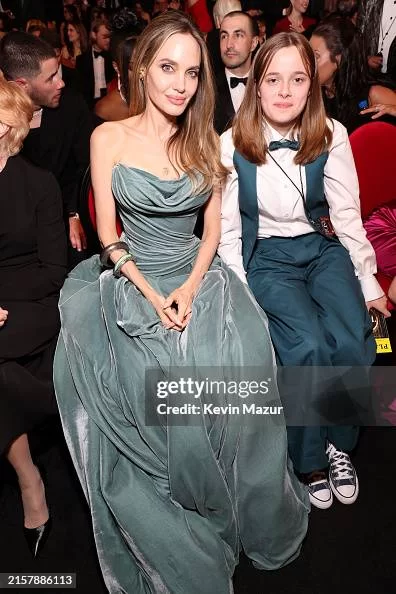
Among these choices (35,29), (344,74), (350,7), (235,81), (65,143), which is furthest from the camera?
(350,7)

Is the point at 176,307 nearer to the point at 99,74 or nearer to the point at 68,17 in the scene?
the point at 99,74

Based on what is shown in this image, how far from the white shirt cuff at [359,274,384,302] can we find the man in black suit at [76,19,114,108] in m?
3.72

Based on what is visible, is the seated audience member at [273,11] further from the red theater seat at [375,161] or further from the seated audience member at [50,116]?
the red theater seat at [375,161]

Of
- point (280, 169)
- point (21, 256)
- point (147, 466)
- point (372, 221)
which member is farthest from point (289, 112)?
point (147, 466)

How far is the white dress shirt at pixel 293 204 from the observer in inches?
91.7

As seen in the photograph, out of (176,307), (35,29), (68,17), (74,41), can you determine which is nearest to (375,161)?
(176,307)

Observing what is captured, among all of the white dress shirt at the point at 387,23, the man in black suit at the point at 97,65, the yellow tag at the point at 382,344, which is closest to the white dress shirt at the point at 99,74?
the man in black suit at the point at 97,65

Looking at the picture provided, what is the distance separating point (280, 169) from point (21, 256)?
0.98 meters

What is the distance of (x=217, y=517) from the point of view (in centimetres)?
196

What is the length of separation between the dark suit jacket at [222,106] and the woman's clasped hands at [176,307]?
149cm

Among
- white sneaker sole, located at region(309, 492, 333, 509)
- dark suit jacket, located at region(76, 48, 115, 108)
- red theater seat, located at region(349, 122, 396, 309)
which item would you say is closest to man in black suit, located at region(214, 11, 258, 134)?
red theater seat, located at region(349, 122, 396, 309)

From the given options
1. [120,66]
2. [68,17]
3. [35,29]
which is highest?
[68,17]

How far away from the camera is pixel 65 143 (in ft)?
10.0

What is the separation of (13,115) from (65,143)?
0.99 metres
